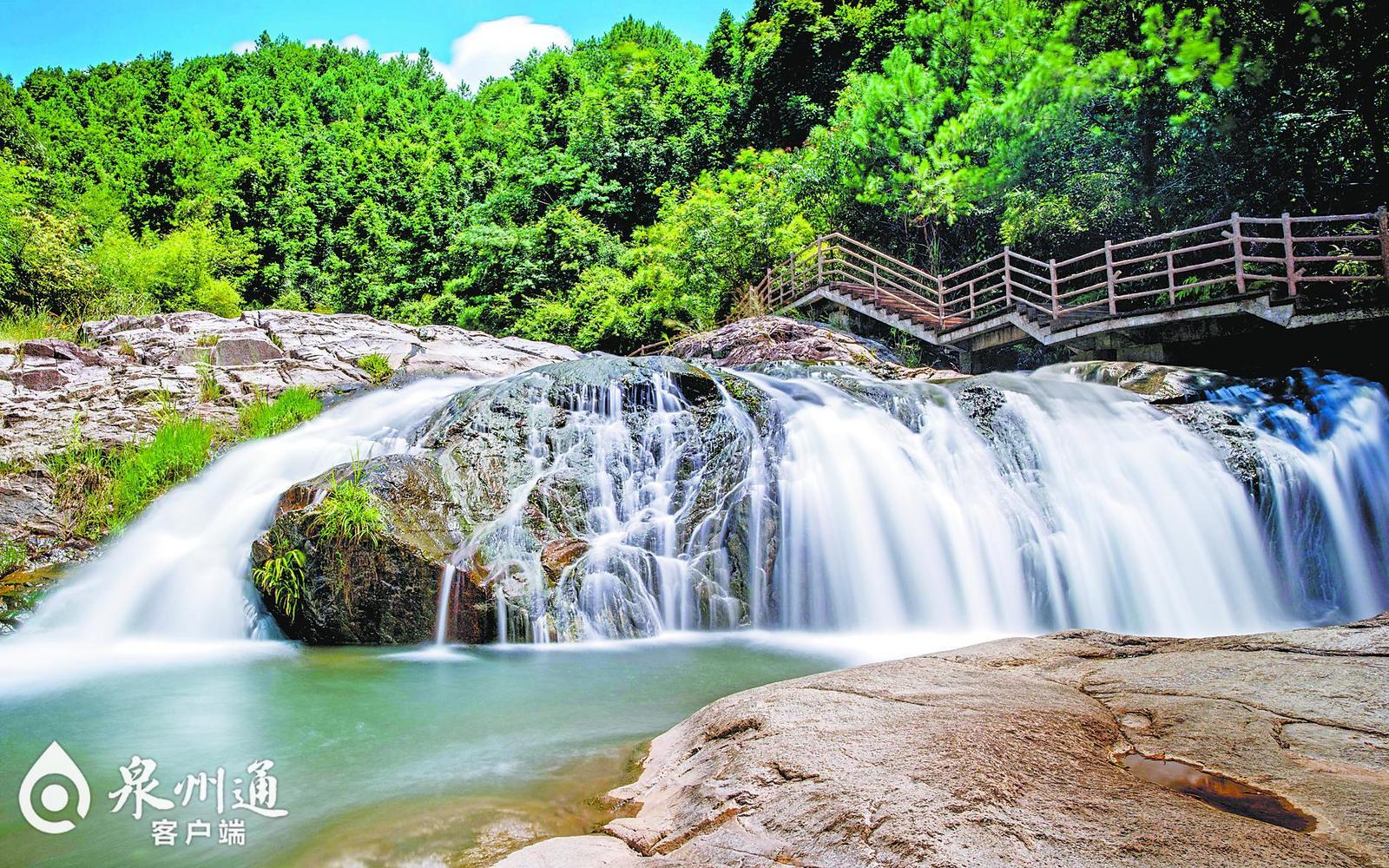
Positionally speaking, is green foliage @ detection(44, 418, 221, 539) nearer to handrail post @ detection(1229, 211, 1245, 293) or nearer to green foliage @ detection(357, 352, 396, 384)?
green foliage @ detection(357, 352, 396, 384)

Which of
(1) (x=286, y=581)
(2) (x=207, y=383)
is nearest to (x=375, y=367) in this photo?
(2) (x=207, y=383)

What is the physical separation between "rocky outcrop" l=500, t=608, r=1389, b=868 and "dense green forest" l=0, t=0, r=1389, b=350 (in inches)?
677

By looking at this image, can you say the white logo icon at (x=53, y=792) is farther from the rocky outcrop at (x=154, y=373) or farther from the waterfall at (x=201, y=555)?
the rocky outcrop at (x=154, y=373)

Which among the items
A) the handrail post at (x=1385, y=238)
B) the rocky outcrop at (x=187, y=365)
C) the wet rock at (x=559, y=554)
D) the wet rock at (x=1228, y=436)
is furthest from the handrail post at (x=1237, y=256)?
the rocky outcrop at (x=187, y=365)

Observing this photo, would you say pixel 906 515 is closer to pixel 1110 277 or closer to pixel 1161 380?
pixel 1161 380

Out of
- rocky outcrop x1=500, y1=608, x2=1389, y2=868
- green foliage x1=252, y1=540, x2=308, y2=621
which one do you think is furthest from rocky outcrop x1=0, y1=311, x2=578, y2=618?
rocky outcrop x1=500, y1=608, x2=1389, y2=868

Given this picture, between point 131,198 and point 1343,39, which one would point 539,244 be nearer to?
point 131,198

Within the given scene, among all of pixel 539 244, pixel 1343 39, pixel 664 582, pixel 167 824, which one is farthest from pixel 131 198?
pixel 1343 39

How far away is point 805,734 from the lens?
254 centimetres

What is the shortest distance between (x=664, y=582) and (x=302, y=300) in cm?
2647

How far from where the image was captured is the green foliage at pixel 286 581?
6.48m

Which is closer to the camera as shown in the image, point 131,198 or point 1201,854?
point 1201,854

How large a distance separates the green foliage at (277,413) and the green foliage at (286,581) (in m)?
4.74

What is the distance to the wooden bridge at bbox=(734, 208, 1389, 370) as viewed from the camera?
1126 cm
